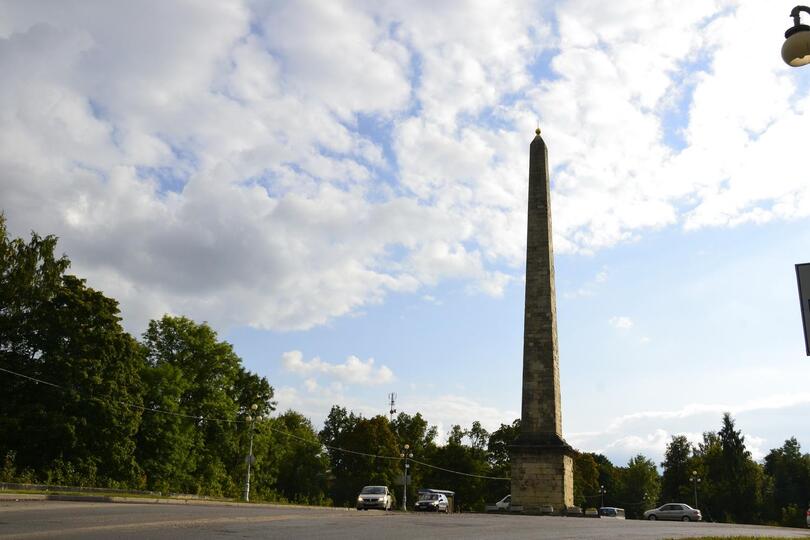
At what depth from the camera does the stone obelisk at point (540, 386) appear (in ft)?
113

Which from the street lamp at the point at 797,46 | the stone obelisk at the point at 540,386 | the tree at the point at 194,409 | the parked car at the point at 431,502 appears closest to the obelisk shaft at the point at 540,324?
the stone obelisk at the point at 540,386

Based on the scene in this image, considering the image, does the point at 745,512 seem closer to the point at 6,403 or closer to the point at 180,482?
the point at 180,482

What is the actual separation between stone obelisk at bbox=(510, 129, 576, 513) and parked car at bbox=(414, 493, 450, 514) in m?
5.69

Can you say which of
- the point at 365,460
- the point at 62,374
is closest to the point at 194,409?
Result: the point at 62,374

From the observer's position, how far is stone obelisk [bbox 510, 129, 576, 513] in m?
34.3

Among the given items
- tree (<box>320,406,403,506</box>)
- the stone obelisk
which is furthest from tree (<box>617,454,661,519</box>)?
the stone obelisk

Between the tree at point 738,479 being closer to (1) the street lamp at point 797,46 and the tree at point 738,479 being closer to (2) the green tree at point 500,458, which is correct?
(2) the green tree at point 500,458

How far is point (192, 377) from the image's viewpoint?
172 ft

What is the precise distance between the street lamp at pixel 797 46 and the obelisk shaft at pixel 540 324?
2892 cm

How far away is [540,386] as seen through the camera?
35781 millimetres

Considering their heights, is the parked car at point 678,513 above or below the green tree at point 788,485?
below

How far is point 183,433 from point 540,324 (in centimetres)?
2736

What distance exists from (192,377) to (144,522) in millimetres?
40686

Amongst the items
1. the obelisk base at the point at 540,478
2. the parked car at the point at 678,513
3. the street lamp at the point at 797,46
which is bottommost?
the parked car at the point at 678,513
